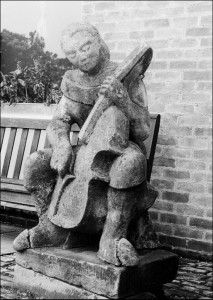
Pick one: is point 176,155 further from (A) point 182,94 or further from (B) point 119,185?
(B) point 119,185

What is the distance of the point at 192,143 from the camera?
4422mm

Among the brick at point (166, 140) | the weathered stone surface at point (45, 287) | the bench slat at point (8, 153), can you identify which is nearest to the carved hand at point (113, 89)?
the weathered stone surface at point (45, 287)

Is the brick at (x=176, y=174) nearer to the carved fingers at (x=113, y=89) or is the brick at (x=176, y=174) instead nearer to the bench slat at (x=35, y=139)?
the bench slat at (x=35, y=139)

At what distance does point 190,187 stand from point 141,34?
154 cm

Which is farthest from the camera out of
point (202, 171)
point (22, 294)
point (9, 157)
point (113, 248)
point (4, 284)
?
point (9, 157)

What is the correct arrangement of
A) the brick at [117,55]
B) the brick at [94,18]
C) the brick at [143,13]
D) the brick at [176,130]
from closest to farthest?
the brick at [176,130] → the brick at [143,13] → the brick at [117,55] → the brick at [94,18]

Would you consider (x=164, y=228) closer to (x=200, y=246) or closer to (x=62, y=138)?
(x=200, y=246)

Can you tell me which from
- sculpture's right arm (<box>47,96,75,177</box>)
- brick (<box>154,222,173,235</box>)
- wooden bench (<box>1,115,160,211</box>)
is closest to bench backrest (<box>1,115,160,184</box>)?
wooden bench (<box>1,115,160,211</box>)

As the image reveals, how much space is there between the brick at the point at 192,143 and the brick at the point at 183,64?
65 centimetres

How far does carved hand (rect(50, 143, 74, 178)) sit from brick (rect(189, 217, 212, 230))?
202 cm

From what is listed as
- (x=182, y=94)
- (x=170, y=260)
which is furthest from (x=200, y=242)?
(x=170, y=260)

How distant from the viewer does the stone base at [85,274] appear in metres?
2.39

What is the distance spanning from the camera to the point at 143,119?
276 centimetres

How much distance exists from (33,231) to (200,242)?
6.86ft
